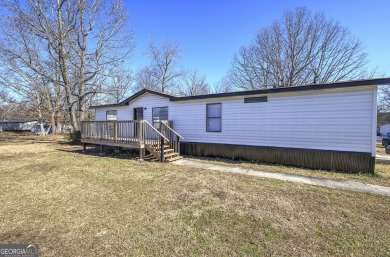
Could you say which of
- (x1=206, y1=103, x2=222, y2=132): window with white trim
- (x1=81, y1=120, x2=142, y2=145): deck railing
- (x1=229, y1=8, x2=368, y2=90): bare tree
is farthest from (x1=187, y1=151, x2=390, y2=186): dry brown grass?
(x1=229, y1=8, x2=368, y2=90): bare tree

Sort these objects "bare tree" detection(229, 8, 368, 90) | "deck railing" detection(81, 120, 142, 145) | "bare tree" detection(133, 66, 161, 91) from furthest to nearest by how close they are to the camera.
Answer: "bare tree" detection(133, 66, 161, 91) → "bare tree" detection(229, 8, 368, 90) → "deck railing" detection(81, 120, 142, 145)

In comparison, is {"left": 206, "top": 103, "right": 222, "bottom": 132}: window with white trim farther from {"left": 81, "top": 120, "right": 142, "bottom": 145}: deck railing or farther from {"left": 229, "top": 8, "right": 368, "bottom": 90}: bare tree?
{"left": 229, "top": 8, "right": 368, "bottom": 90}: bare tree

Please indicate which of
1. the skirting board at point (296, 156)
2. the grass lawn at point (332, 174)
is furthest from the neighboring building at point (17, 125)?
the grass lawn at point (332, 174)

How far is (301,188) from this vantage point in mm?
4457

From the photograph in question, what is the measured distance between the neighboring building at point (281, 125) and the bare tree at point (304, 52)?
14650 mm

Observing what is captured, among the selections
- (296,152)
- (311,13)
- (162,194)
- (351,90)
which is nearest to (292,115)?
(296,152)

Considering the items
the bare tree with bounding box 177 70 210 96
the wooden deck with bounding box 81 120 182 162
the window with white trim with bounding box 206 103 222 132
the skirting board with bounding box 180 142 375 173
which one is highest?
the bare tree with bounding box 177 70 210 96

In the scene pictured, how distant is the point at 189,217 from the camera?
10.1ft

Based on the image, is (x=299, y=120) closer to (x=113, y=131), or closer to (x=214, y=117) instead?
(x=214, y=117)

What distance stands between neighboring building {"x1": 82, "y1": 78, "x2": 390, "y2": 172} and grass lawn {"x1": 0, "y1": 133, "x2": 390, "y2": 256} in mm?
2477

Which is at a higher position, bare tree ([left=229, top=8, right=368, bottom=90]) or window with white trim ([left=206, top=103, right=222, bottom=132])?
bare tree ([left=229, top=8, right=368, bottom=90])

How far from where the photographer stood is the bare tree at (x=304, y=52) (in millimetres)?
17953

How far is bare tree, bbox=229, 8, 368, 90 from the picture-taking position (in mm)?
17953

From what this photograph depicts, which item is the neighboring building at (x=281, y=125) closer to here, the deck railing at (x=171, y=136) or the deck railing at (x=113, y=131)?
the deck railing at (x=113, y=131)
